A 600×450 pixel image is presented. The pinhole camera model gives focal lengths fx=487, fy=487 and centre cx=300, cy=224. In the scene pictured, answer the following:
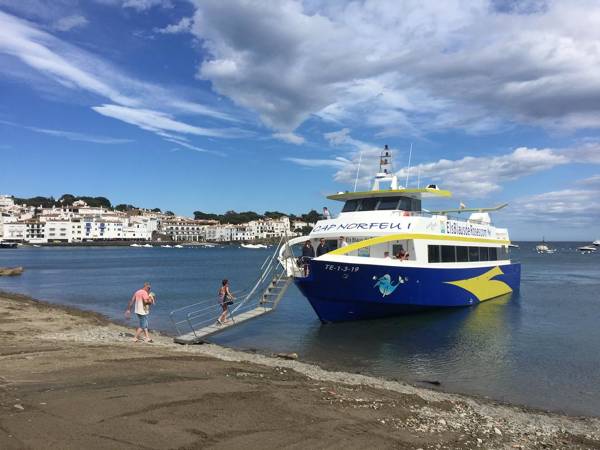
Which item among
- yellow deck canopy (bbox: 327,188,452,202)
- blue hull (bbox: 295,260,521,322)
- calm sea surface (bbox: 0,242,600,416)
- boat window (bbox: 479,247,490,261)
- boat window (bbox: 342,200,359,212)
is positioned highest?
yellow deck canopy (bbox: 327,188,452,202)

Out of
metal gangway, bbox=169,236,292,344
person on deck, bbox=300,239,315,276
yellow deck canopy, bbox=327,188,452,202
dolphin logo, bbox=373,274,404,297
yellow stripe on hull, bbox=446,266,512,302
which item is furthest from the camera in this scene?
yellow stripe on hull, bbox=446,266,512,302

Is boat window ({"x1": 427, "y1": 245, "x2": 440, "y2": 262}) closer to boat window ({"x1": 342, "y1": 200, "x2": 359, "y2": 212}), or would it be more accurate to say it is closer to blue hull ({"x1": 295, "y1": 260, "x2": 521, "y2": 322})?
blue hull ({"x1": 295, "y1": 260, "x2": 521, "y2": 322})

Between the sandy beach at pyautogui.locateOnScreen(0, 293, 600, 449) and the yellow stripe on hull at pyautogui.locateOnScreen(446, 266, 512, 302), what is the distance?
1259cm

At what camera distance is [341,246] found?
18547mm

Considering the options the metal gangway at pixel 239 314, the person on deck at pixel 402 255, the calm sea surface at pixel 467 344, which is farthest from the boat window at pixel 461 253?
the metal gangway at pixel 239 314

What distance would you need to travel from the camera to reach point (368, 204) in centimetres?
2031

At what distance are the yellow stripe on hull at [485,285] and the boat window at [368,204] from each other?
15.7 feet

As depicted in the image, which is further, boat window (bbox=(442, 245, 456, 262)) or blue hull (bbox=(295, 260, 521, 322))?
boat window (bbox=(442, 245, 456, 262))

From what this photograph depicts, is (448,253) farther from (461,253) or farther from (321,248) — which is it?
(321,248)

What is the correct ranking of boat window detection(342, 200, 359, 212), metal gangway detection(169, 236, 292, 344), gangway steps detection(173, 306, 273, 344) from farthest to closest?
boat window detection(342, 200, 359, 212) < metal gangway detection(169, 236, 292, 344) < gangway steps detection(173, 306, 273, 344)

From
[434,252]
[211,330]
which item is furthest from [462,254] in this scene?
[211,330]

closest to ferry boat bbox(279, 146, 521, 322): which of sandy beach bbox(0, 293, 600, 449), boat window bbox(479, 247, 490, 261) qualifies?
boat window bbox(479, 247, 490, 261)

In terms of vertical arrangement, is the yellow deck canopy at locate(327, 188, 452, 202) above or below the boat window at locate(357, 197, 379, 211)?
above

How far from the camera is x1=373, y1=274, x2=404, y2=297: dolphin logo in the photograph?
1784cm
